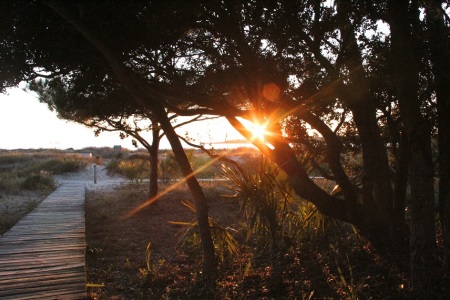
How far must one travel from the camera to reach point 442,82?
389 centimetres

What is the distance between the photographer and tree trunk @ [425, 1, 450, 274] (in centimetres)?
371

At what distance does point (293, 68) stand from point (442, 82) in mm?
1930

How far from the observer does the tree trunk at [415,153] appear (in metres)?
3.71

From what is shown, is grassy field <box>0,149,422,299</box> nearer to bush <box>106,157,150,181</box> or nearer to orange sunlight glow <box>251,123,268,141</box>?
orange sunlight glow <box>251,123,268,141</box>

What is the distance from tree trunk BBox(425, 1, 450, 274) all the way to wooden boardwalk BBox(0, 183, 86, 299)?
365 cm

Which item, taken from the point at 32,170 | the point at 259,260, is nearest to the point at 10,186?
the point at 32,170

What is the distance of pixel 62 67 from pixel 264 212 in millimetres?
3419

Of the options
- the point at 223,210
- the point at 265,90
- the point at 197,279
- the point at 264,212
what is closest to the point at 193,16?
the point at 265,90

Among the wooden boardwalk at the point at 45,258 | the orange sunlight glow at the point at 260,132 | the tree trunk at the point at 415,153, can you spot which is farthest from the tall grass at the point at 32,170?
the tree trunk at the point at 415,153

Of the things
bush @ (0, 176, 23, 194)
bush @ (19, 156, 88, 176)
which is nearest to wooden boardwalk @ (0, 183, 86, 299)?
bush @ (0, 176, 23, 194)

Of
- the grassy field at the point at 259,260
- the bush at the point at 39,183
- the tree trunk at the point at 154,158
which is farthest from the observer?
the bush at the point at 39,183

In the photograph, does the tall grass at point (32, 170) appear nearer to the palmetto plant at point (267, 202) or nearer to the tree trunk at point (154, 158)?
the tree trunk at point (154, 158)

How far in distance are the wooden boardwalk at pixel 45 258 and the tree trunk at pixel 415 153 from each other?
336 centimetres

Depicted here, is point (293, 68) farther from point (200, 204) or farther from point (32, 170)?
point (32, 170)
